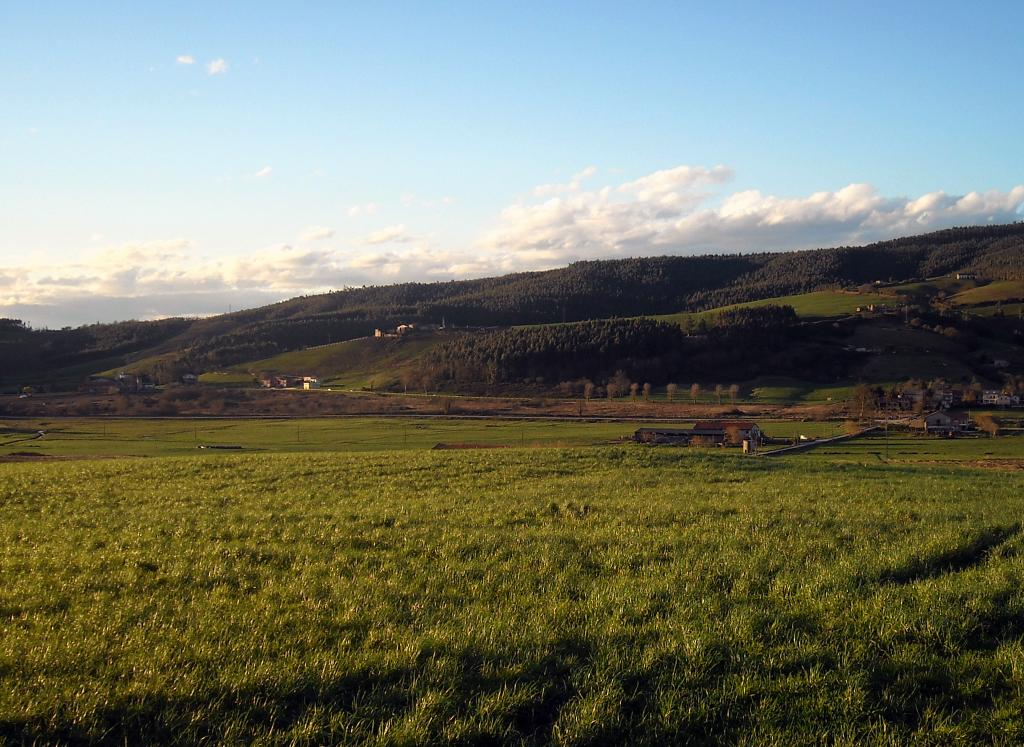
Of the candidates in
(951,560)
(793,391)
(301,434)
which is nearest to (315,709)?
(951,560)

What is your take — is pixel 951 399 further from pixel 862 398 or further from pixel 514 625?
pixel 514 625

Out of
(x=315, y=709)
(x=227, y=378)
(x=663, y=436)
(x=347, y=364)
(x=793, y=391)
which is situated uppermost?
(x=315, y=709)

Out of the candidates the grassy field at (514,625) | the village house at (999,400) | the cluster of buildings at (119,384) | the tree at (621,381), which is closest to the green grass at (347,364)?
the cluster of buildings at (119,384)

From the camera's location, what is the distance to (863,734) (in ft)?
20.6

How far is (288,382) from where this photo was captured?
15950cm

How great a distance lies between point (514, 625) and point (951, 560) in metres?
7.83

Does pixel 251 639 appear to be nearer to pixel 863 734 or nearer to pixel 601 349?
pixel 863 734

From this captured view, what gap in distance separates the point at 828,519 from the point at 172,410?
115m

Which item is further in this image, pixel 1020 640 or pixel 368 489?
pixel 368 489

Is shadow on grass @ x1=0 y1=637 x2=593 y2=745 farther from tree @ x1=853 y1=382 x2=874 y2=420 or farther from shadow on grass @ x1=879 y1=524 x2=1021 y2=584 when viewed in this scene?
tree @ x1=853 y1=382 x2=874 y2=420

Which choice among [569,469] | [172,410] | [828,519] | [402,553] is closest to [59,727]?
[402,553]

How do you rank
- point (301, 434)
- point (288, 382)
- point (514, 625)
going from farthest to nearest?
point (288, 382)
point (301, 434)
point (514, 625)

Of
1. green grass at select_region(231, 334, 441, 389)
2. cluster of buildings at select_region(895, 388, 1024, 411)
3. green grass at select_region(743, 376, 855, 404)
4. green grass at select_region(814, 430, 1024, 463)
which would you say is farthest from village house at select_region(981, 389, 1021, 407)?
green grass at select_region(231, 334, 441, 389)

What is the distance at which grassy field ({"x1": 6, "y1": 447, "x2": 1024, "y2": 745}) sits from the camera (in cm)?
629
